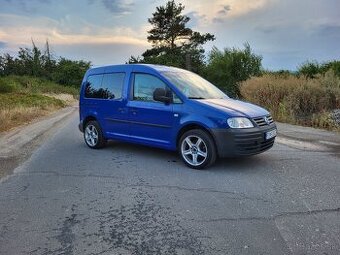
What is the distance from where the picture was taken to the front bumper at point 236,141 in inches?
274

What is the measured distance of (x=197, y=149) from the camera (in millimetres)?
7410

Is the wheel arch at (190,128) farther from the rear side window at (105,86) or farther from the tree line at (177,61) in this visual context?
the tree line at (177,61)

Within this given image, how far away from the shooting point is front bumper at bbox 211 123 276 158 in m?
6.96

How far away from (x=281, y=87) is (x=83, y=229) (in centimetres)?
1389

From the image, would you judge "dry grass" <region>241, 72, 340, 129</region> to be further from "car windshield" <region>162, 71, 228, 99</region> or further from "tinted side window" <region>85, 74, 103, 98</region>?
"tinted side window" <region>85, 74, 103, 98</region>

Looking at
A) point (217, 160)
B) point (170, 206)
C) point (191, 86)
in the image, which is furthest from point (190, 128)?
point (170, 206)

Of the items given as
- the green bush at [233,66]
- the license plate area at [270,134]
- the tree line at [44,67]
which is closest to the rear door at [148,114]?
the license plate area at [270,134]

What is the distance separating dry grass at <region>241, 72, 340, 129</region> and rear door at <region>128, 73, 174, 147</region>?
771 centimetres

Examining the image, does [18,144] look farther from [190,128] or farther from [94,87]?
[190,128]

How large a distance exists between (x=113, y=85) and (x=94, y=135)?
4.37 feet

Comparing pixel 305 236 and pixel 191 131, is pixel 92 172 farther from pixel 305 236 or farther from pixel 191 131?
pixel 305 236

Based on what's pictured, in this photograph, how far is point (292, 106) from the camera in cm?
1599

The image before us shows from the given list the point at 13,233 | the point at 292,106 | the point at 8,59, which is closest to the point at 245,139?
the point at 13,233

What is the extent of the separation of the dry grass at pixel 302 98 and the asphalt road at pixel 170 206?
7.11 meters
